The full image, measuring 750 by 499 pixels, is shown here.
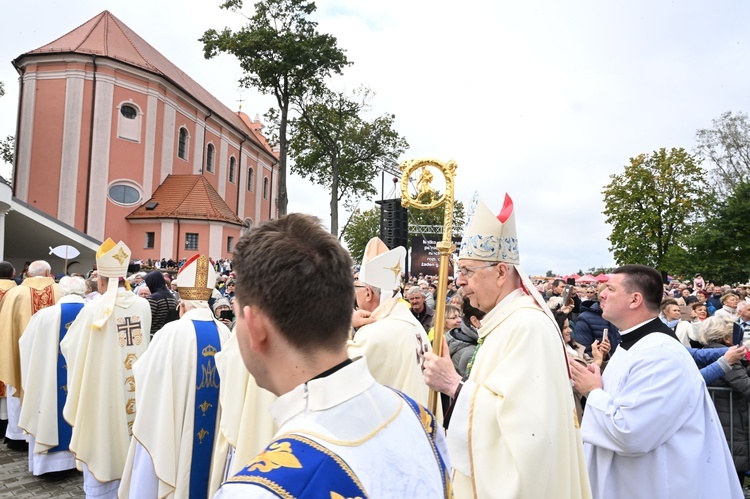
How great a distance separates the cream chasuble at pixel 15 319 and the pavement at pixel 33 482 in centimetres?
104

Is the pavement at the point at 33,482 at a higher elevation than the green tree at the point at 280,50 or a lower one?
lower

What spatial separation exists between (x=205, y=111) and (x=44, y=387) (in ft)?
117

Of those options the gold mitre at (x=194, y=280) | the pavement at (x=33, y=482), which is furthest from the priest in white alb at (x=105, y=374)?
the gold mitre at (x=194, y=280)

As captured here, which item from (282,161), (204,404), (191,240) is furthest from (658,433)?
(191,240)

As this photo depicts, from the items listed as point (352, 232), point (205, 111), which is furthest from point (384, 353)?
point (352, 232)

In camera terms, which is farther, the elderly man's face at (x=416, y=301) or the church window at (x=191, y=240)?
the church window at (x=191, y=240)

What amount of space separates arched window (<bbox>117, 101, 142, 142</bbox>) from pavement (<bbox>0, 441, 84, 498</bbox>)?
28760mm

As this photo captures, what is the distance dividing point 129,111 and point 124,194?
191 inches

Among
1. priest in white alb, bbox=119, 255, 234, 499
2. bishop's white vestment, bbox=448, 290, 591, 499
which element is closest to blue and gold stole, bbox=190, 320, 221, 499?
priest in white alb, bbox=119, 255, 234, 499

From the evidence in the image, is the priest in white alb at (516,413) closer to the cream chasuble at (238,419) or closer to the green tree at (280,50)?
the cream chasuble at (238,419)

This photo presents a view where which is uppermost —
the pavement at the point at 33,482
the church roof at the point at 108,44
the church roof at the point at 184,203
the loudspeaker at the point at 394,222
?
the church roof at the point at 108,44

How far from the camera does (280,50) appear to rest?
2912 centimetres

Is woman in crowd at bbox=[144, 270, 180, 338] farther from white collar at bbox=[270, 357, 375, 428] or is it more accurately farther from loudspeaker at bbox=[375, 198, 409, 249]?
loudspeaker at bbox=[375, 198, 409, 249]

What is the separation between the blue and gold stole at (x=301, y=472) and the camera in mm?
1067
